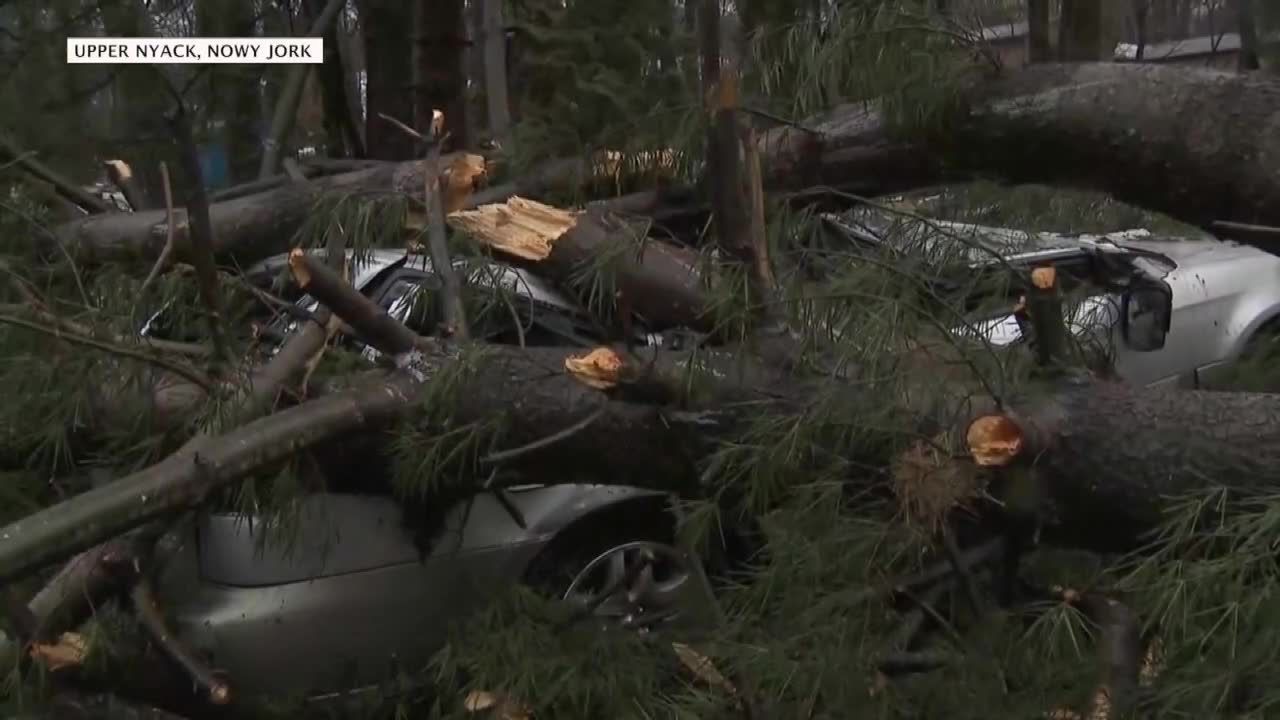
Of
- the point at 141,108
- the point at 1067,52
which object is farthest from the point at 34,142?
the point at 1067,52

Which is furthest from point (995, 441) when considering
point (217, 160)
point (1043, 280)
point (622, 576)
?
point (217, 160)

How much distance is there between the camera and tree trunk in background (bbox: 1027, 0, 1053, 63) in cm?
431

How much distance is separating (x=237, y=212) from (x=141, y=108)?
239 cm

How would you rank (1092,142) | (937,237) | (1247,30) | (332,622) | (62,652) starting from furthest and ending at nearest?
(1247,30) < (332,622) < (1092,142) < (937,237) < (62,652)

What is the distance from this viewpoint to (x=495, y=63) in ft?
30.1

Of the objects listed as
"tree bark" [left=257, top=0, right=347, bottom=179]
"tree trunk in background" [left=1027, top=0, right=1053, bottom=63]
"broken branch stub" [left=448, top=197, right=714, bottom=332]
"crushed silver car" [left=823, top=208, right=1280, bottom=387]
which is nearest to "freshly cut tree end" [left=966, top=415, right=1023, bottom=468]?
"crushed silver car" [left=823, top=208, right=1280, bottom=387]

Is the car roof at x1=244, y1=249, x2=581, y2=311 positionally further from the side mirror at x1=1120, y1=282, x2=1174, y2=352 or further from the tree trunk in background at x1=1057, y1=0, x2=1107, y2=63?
the tree trunk in background at x1=1057, y1=0, x2=1107, y2=63

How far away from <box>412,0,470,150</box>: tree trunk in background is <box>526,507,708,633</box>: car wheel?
2920 mm

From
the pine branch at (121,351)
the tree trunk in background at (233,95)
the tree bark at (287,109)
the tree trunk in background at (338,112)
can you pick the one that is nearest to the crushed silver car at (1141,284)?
the pine branch at (121,351)

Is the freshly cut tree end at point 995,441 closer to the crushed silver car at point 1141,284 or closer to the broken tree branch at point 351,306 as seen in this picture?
the crushed silver car at point 1141,284

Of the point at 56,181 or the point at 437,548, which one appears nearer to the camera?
the point at 437,548
